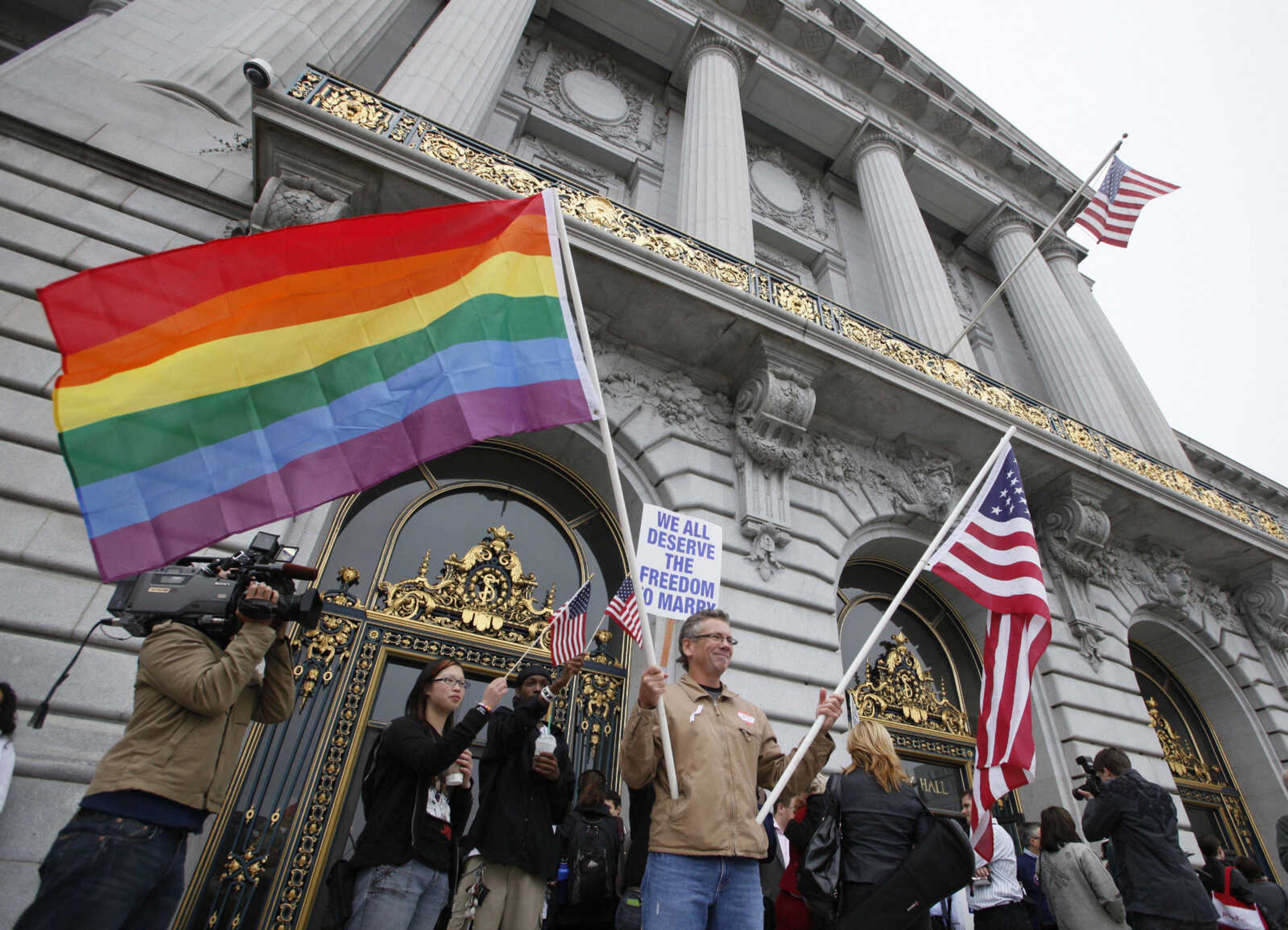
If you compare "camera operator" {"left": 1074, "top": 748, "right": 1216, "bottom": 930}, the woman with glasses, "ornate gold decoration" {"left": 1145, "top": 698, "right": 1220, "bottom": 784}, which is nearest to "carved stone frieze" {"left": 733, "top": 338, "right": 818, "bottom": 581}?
"camera operator" {"left": 1074, "top": 748, "right": 1216, "bottom": 930}

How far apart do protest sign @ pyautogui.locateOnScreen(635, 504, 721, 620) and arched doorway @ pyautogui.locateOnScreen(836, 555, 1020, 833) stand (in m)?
4.07

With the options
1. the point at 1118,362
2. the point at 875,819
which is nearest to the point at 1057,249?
→ the point at 1118,362

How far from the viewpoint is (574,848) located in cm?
455

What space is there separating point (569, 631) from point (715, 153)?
Result: 34.0 ft

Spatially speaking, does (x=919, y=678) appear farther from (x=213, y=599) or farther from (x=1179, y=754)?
(x=213, y=599)

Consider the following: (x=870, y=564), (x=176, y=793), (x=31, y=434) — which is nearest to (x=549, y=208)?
(x=176, y=793)

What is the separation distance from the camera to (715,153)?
1276cm

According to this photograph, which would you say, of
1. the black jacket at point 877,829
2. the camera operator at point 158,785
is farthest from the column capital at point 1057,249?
the camera operator at point 158,785

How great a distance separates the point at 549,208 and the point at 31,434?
15.3 ft

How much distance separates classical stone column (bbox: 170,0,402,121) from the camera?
27.3 feet

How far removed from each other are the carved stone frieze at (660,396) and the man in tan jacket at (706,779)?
16.7 ft

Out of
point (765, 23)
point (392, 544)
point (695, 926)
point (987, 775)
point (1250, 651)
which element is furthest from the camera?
point (765, 23)

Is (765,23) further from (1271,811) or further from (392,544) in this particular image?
(1271,811)

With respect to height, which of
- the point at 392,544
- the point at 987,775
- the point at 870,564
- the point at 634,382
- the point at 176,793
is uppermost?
the point at 634,382
